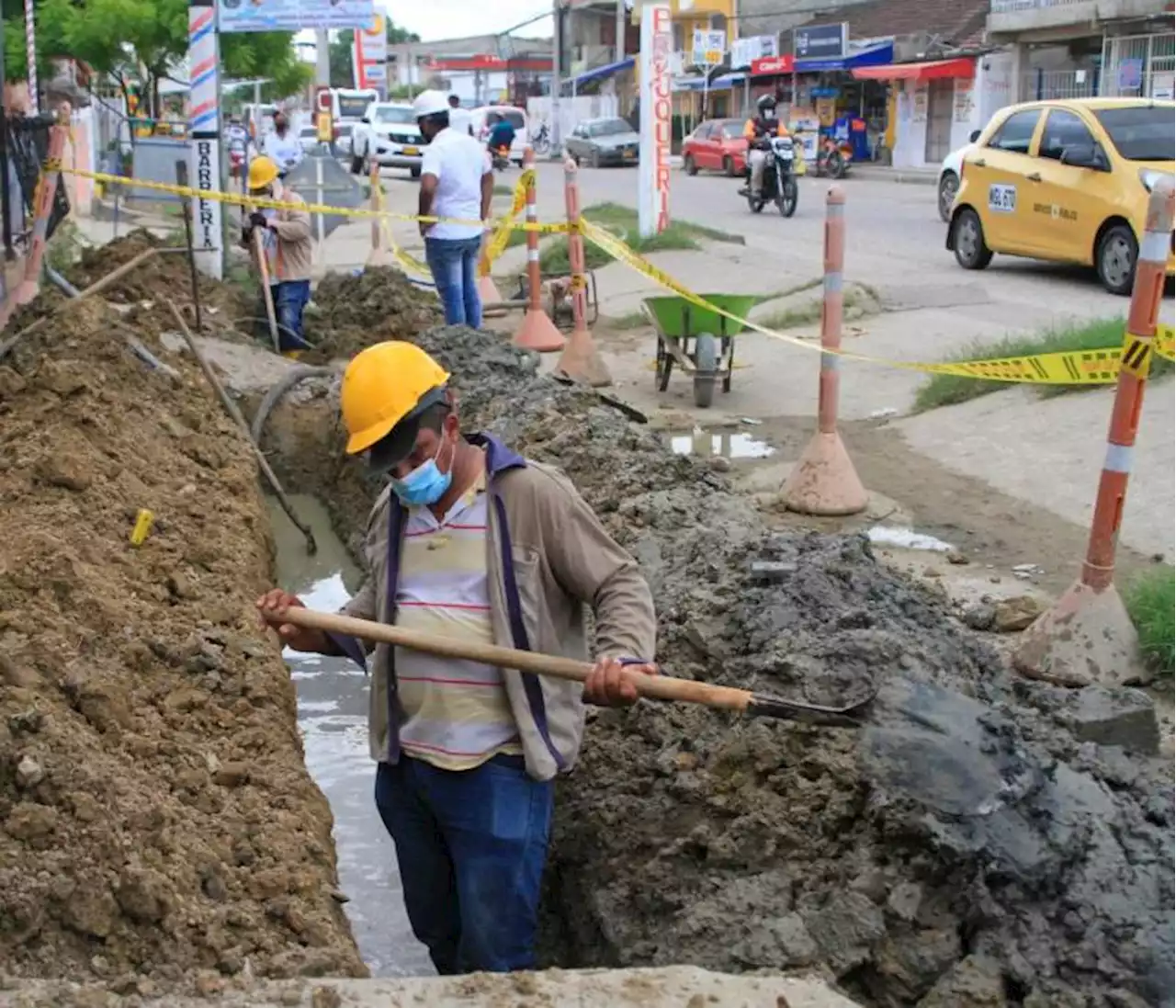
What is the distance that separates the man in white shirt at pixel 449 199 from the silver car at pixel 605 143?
33.2 metres

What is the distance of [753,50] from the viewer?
52.3 meters

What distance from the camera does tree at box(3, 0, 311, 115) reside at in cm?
2445

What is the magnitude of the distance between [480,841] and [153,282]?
10248mm

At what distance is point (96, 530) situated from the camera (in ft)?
21.1

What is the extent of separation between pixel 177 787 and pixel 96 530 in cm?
230

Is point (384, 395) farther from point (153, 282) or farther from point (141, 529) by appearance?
point (153, 282)

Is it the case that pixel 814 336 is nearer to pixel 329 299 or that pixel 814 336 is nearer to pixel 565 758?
pixel 329 299

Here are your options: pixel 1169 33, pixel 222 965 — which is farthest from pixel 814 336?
pixel 1169 33

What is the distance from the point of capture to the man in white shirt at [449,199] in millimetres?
11266

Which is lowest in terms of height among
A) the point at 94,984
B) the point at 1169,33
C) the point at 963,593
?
the point at 963,593

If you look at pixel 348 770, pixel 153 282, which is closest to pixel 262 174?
pixel 153 282

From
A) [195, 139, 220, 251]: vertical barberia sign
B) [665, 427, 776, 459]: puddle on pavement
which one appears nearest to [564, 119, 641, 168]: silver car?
[195, 139, 220, 251]: vertical barberia sign

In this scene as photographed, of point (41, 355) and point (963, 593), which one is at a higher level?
point (41, 355)

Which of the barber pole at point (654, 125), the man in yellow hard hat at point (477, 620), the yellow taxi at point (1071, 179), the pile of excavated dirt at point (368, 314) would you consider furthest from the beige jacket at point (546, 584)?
the barber pole at point (654, 125)
